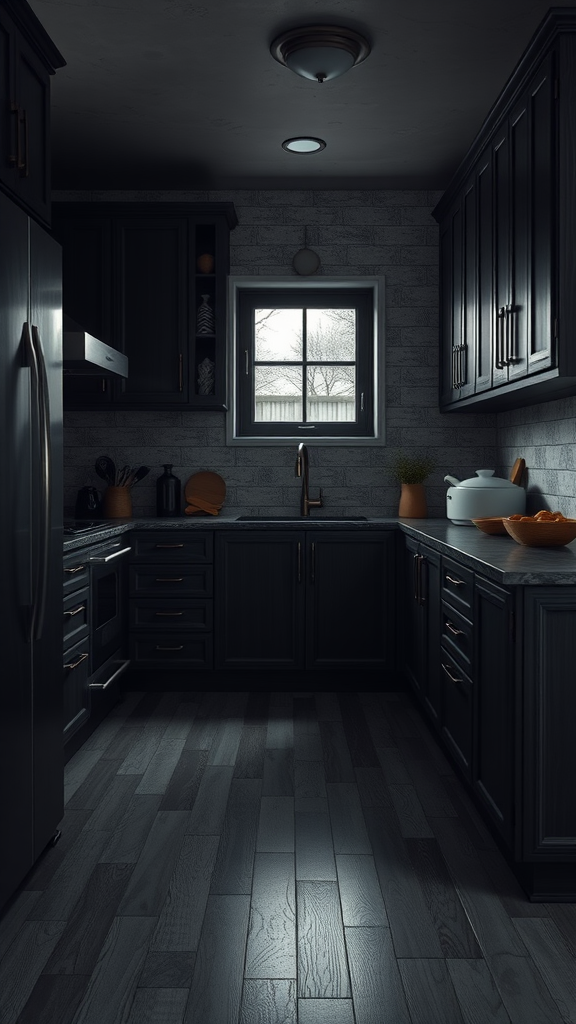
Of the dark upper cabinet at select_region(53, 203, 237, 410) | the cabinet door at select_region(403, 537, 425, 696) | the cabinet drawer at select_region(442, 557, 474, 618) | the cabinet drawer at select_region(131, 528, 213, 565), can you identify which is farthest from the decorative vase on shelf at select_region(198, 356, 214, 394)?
the cabinet drawer at select_region(442, 557, 474, 618)

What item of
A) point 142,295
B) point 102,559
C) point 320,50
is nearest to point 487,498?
point 102,559

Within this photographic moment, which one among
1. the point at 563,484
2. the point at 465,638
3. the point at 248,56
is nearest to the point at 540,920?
the point at 465,638

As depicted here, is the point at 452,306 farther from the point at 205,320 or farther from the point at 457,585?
the point at 457,585

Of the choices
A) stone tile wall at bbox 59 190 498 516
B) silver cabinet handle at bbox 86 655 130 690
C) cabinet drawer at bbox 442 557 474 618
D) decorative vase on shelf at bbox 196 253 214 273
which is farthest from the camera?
stone tile wall at bbox 59 190 498 516

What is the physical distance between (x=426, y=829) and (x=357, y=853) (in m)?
0.27

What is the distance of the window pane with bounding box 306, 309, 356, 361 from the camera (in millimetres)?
4773

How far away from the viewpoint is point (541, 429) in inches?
146

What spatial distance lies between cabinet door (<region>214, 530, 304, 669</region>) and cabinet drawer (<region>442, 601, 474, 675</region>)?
1.19 meters

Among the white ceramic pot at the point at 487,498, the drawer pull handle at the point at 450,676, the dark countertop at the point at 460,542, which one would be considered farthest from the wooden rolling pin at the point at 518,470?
the drawer pull handle at the point at 450,676

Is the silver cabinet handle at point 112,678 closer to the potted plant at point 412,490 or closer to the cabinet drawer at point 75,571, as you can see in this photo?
the cabinet drawer at point 75,571

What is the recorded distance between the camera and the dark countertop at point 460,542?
207 centimetres

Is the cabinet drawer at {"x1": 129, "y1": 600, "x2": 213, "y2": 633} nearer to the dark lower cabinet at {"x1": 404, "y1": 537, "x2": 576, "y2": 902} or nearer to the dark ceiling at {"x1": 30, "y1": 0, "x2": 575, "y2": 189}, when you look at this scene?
the dark lower cabinet at {"x1": 404, "y1": 537, "x2": 576, "y2": 902}

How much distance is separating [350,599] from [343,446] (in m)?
0.99

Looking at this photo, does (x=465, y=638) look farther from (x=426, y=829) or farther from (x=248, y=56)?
(x=248, y=56)
